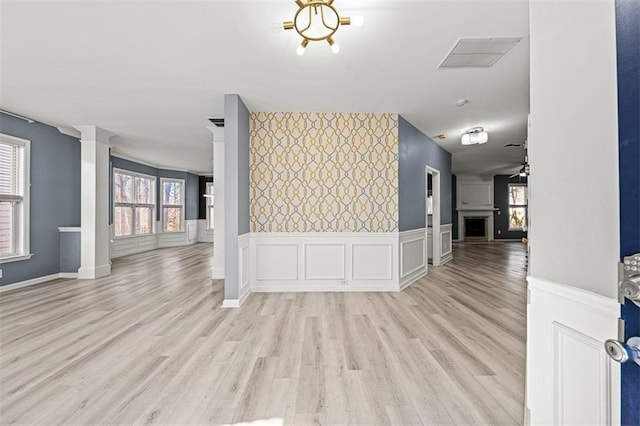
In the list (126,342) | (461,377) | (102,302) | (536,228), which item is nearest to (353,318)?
(461,377)

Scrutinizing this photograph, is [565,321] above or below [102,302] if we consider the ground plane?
above

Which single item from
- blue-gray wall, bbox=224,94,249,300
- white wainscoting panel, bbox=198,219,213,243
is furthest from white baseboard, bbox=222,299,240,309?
white wainscoting panel, bbox=198,219,213,243

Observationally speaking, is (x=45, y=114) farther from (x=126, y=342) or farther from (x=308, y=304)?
(x=308, y=304)

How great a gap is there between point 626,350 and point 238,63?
342 cm

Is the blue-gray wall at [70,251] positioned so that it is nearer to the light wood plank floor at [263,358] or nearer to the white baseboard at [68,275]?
the white baseboard at [68,275]

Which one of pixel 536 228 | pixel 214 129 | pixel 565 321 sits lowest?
pixel 565 321

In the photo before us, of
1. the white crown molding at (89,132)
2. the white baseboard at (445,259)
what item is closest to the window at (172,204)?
the white crown molding at (89,132)

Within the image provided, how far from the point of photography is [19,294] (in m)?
4.52

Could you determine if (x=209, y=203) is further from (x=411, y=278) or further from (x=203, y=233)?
(x=411, y=278)

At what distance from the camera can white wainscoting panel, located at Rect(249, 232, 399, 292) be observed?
15.4 feet

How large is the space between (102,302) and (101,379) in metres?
2.33

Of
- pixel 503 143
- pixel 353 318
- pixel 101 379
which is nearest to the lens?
pixel 101 379

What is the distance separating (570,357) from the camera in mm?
1103

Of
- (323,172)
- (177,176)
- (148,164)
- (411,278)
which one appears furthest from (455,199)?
(148,164)
